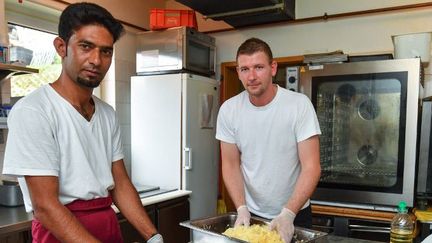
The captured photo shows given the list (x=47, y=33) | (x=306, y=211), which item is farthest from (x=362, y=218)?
(x=47, y=33)

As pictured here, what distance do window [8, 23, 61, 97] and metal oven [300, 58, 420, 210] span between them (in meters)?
1.97

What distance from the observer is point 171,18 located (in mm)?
3334

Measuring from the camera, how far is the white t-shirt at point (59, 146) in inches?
42.8

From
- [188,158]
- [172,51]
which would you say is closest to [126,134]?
[188,158]

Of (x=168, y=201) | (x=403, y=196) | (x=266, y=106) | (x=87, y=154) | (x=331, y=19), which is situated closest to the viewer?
(x=87, y=154)

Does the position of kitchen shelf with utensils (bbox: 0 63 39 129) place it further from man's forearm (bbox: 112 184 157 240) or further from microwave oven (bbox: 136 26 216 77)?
man's forearm (bbox: 112 184 157 240)

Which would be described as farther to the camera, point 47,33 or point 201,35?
point 201,35

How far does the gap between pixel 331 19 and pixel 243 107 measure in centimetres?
187

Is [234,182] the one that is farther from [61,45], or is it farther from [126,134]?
[126,134]

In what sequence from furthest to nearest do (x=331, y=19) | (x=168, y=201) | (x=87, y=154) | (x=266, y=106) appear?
(x=331, y=19), (x=168, y=201), (x=266, y=106), (x=87, y=154)

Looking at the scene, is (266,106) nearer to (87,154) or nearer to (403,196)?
(87,154)

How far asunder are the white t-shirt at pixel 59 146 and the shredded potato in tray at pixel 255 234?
490 millimetres

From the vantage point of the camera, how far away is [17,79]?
2.71m

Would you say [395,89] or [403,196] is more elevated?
[395,89]
